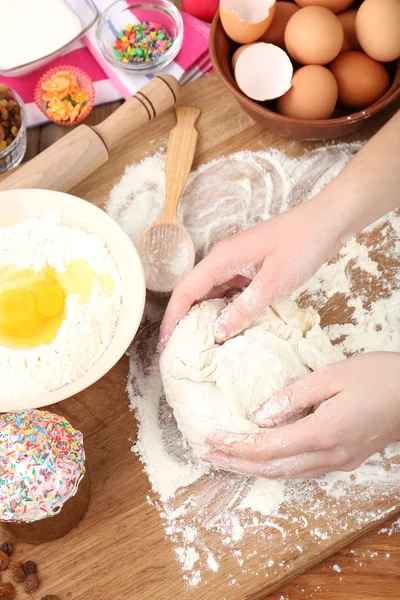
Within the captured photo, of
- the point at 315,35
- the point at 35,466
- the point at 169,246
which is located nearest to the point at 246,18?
the point at 315,35

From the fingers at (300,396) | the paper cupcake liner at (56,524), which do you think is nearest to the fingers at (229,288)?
the fingers at (300,396)

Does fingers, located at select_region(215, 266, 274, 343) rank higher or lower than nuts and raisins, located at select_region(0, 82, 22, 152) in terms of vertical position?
lower

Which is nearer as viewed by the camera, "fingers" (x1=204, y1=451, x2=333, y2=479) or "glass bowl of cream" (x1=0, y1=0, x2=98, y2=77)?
"fingers" (x1=204, y1=451, x2=333, y2=479)

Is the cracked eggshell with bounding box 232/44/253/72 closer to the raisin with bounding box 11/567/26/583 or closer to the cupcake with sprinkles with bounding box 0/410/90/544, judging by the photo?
the cupcake with sprinkles with bounding box 0/410/90/544

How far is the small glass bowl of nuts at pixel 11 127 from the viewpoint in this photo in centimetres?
196

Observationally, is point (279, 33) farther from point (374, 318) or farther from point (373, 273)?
point (374, 318)

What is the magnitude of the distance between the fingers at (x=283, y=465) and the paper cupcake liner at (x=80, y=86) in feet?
3.68

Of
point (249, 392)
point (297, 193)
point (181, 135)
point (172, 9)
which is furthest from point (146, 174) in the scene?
point (249, 392)

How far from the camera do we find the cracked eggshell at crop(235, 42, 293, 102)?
182cm

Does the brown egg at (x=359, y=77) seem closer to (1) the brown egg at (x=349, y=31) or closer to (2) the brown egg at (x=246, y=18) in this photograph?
(1) the brown egg at (x=349, y=31)

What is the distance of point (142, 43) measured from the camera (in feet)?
7.06

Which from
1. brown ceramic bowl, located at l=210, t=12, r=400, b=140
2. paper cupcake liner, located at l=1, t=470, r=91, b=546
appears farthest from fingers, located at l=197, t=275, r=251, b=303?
paper cupcake liner, located at l=1, t=470, r=91, b=546

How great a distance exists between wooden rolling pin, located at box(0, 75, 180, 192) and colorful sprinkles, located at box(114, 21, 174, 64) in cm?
22

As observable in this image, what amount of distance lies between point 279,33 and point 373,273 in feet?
2.34
